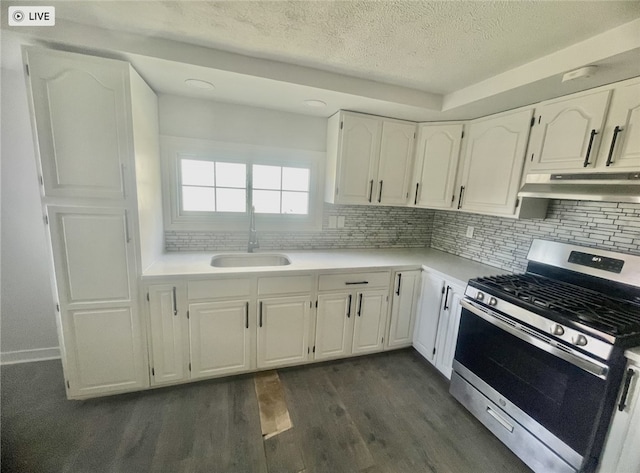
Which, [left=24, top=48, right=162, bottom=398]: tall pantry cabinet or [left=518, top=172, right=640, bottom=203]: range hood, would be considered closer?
[left=518, top=172, right=640, bottom=203]: range hood

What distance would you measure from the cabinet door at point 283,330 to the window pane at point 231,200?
0.96 meters

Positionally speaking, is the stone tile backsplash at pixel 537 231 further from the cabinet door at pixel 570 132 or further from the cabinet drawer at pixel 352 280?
the cabinet drawer at pixel 352 280

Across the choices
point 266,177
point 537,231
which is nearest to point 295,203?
point 266,177

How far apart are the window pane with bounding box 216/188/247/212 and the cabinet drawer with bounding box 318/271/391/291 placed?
105 centimetres

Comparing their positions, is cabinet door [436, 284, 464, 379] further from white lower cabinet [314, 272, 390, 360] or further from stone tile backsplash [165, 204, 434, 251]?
stone tile backsplash [165, 204, 434, 251]

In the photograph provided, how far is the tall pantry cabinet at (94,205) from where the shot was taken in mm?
1460

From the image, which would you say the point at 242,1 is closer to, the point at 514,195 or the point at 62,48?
the point at 62,48

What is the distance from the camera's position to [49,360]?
220 cm

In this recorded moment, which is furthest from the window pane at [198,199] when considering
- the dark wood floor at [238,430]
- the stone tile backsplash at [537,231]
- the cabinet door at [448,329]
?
the stone tile backsplash at [537,231]

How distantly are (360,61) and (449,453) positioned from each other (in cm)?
250

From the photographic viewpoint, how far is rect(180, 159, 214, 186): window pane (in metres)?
2.29

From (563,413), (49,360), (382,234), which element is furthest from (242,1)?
(49,360)

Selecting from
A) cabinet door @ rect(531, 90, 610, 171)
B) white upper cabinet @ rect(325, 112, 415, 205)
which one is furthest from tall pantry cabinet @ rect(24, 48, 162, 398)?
cabinet door @ rect(531, 90, 610, 171)

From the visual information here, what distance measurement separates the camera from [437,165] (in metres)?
2.45
